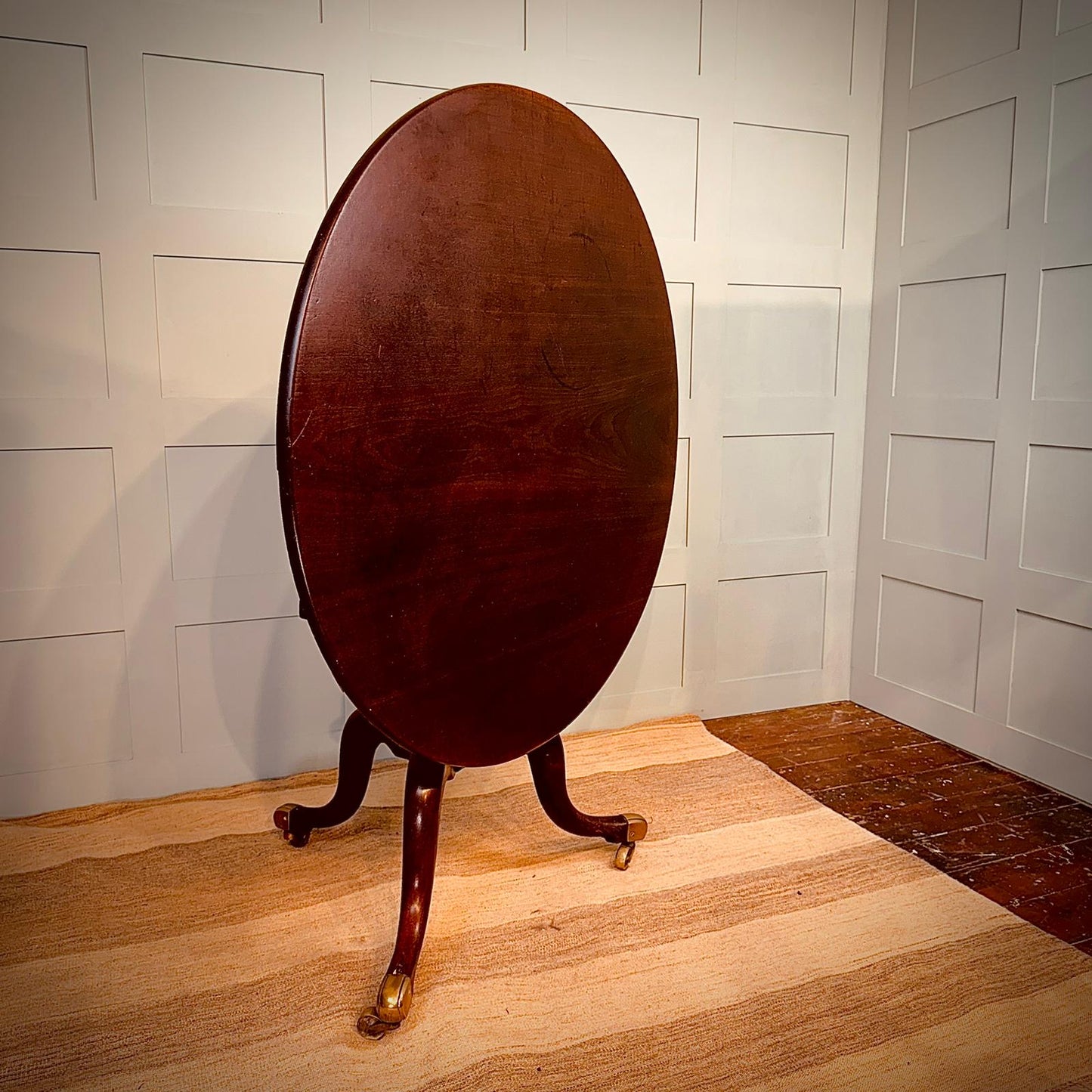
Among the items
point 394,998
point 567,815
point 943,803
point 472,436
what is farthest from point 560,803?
point 943,803

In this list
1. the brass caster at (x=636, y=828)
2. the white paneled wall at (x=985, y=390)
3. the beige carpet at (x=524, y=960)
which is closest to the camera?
the beige carpet at (x=524, y=960)

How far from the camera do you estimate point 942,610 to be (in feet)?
8.25

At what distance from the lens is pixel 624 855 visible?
1.86 meters

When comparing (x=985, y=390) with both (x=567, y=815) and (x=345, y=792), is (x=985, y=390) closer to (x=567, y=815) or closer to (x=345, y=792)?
(x=567, y=815)

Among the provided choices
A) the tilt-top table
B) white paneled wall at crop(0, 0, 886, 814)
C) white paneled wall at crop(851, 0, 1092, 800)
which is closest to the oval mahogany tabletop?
the tilt-top table

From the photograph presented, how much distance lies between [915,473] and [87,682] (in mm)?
2073

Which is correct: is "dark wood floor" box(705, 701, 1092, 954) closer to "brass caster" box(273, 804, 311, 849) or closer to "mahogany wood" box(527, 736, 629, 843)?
"mahogany wood" box(527, 736, 629, 843)

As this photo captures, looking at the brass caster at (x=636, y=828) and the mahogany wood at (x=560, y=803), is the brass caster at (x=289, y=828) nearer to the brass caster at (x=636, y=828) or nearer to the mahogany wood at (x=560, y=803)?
the mahogany wood at (x=560, y=803)

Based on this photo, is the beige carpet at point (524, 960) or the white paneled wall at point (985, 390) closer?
the beige carpet at point (524, 960)

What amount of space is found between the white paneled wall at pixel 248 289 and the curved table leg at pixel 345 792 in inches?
14.5

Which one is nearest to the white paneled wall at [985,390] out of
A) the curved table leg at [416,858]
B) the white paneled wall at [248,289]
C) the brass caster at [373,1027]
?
the white paneled wall at [248,289]

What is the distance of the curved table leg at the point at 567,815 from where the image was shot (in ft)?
5.85

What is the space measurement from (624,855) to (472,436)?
93cm

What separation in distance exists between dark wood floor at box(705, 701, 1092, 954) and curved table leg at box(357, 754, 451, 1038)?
102 centimetres
